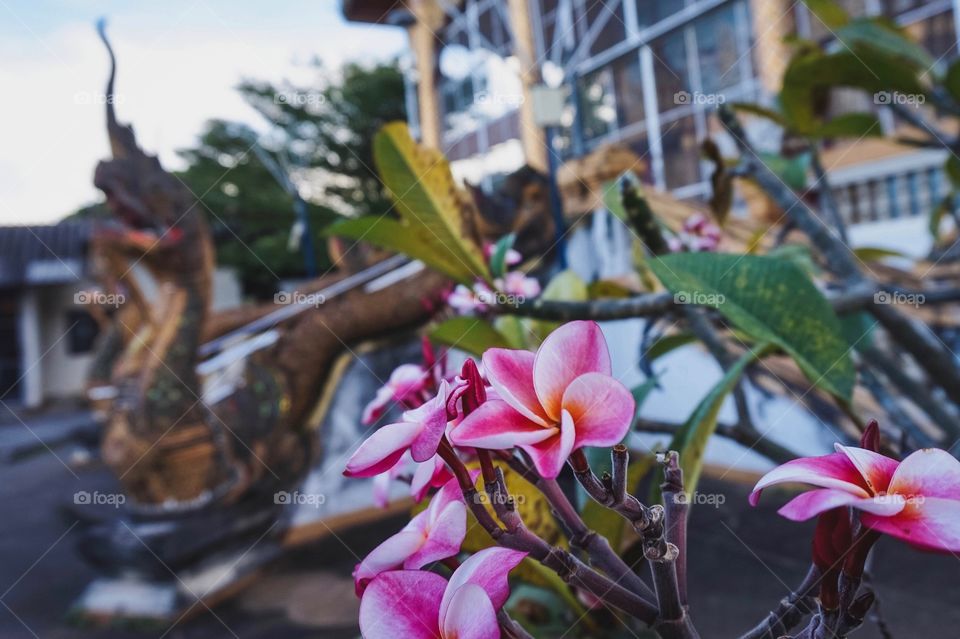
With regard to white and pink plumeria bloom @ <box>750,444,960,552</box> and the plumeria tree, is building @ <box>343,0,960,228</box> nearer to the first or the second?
the plumeria tree

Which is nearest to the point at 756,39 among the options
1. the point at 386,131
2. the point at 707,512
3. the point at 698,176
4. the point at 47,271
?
the point at 698,176

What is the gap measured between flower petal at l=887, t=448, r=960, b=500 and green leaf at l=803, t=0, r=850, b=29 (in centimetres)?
96

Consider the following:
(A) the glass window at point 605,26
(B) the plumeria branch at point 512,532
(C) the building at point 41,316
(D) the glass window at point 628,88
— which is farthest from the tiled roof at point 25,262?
(B) the plumeria branch at point 512,532

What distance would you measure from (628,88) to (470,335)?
3.64m

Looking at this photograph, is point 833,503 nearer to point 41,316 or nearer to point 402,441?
point 402,441

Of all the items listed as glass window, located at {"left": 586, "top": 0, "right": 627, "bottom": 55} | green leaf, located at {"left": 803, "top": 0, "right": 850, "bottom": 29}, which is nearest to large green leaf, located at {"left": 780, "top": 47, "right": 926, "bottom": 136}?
green leaf, located at {"left": 803, "top": 0, "right": 850, "bottom": 29}

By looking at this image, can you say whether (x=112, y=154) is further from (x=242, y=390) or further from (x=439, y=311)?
(x=439, y=311)

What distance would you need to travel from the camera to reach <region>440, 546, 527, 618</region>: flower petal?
0.63 feet

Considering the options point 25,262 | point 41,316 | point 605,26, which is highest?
point 605,26

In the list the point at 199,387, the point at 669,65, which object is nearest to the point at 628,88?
the point at 669,65

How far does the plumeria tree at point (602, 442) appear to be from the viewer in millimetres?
184

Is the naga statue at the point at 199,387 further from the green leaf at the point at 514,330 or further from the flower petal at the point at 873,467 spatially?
the flower petal at the point at 873,467

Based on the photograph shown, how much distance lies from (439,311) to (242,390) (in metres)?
1.22

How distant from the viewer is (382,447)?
7.6 inches
